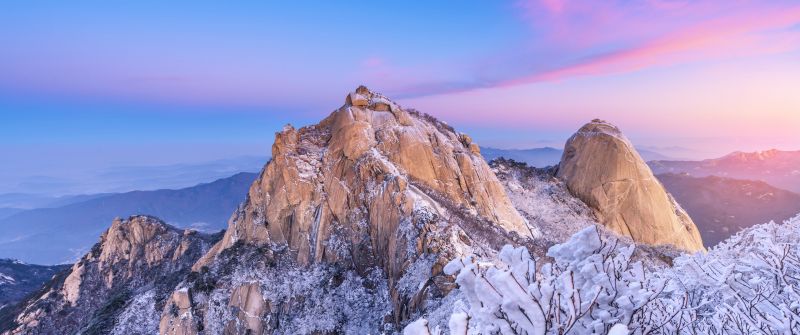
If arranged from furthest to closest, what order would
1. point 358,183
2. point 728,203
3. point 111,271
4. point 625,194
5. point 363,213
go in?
point 728,203 < point 111,271 < point 625,194 < point 358,183 < point 363,213

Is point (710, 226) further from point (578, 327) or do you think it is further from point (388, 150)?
point (578, 327)

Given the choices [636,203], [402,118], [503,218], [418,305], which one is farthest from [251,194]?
[636,203]

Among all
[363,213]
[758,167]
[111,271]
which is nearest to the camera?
[363,213]

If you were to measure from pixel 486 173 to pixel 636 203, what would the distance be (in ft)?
57.3

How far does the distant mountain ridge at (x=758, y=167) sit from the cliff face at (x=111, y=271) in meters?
172

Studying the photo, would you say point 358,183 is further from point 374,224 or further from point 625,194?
point 625,194

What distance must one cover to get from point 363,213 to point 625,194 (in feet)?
99.5

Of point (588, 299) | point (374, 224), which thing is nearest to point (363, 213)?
point (374, 224)

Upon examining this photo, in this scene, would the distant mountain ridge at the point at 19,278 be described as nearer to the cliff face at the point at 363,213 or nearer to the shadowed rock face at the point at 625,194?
the cliff face at the point at 363,213

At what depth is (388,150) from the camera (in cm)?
3562

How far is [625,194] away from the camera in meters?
44.2

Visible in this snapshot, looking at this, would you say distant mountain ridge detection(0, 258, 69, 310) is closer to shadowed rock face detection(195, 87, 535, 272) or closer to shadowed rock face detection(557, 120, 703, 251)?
shadowed rock face detection(195, 87, 535, 272)

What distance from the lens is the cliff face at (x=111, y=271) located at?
171 feet

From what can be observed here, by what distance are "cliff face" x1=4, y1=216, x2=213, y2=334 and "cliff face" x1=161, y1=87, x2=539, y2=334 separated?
72.1 ft
